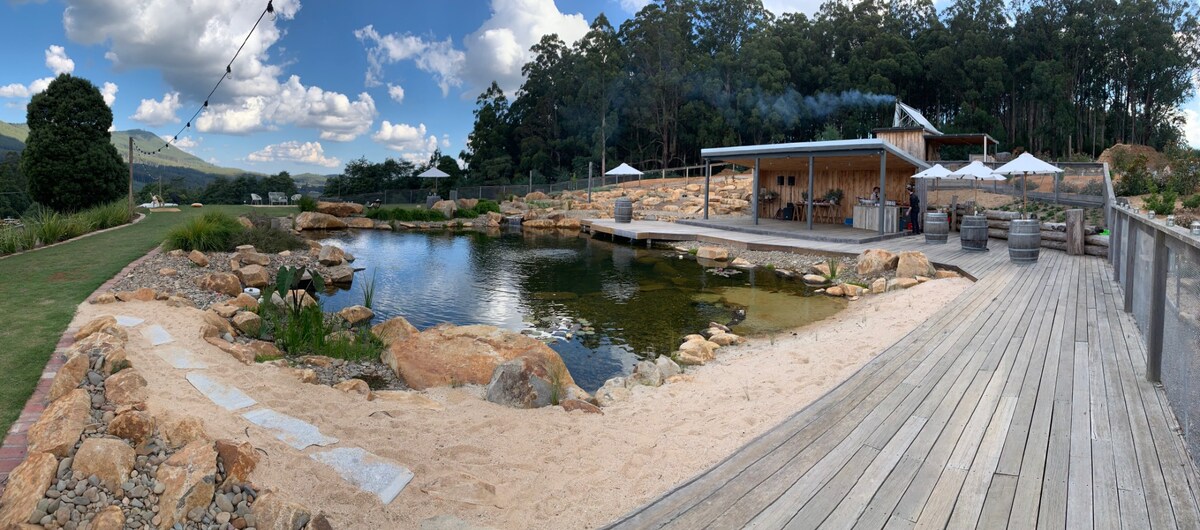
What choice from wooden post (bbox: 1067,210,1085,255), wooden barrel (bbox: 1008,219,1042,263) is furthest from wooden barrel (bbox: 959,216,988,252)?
wooden barrel (bbox: 1008,219,1042,263)

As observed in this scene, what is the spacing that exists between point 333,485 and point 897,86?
160 ft

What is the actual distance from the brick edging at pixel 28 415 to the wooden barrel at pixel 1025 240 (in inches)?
477

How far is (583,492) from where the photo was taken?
11.7ft

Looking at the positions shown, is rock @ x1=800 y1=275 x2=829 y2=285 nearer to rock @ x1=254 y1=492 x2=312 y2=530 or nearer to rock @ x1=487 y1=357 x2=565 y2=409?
rock @ x1=487 y1=357 x2=565 y2=409

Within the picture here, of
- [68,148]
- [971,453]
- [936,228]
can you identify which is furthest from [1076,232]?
[68,148]

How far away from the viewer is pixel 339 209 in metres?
26.1

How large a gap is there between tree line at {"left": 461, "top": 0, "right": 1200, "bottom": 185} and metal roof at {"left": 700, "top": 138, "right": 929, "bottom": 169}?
1971cm

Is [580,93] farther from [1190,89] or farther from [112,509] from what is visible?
[112,509]

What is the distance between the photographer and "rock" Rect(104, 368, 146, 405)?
4.08m

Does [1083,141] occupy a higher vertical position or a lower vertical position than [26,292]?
higher

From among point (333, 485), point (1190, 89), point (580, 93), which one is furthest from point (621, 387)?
point (1190, 89)

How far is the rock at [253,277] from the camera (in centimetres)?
1085

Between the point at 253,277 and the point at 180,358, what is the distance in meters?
6.03

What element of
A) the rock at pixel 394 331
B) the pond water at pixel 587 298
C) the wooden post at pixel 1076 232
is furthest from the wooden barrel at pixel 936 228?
the rock at pixel 394 331
